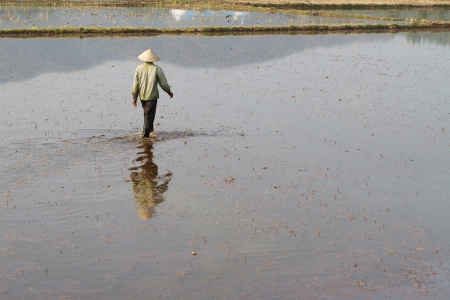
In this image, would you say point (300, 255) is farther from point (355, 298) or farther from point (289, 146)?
point (289, 146)

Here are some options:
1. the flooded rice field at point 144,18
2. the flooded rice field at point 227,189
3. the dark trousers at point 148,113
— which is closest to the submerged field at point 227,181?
the flooded rice field at point 227,189

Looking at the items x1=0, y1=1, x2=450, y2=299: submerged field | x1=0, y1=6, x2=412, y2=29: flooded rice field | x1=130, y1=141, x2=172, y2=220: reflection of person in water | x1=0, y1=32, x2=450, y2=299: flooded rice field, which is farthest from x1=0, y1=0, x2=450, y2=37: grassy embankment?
x1=130, y1=141, x2=172, y2=220: reflection of person in water

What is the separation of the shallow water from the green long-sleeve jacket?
23.1 metres

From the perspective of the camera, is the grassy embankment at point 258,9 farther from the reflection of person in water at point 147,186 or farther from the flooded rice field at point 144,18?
the reflection of person in water at point 147,186

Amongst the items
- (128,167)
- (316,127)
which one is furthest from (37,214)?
(316,127)

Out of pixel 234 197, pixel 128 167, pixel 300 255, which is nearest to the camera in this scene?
pixel 300 255

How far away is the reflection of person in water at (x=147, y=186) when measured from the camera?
645cm

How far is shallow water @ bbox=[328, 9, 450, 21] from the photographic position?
3008 cm

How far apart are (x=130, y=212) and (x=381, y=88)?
869cm

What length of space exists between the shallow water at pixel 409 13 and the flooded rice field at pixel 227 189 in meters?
16.9

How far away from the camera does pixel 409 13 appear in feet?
106

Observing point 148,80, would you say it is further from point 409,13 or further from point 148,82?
point 409,13

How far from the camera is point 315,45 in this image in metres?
20.8

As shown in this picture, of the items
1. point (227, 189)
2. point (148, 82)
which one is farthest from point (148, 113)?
point (227, 189)
